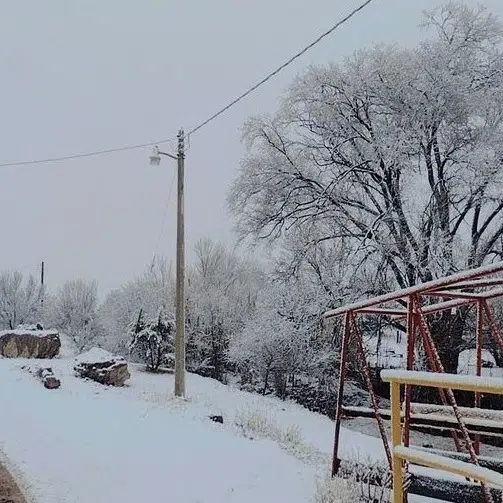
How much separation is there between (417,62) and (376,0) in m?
9.52

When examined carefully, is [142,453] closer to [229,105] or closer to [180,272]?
[180,272]

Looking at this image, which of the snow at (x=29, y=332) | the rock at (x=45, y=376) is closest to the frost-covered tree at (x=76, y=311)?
the snow at (x=29, y=332)

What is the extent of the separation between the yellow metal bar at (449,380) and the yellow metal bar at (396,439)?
6 centimetres

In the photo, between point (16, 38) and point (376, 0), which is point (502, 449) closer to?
point (376, 0)

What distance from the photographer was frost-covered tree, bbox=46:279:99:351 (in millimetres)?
29859

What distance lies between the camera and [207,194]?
23578 millimetres

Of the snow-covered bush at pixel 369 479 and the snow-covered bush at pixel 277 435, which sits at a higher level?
the snow-covered bush at pixel 369 479

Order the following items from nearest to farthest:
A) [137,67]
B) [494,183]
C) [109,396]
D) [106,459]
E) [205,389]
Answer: [106,459] < [109,396] < [494,183] < [205,389] < [137,67]

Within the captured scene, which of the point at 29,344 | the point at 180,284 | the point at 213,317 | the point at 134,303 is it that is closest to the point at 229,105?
the point at 180,284

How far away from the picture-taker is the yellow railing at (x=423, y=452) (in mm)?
2262

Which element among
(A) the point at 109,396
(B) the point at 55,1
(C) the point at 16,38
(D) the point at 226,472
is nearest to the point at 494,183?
(A) the point at 109,396

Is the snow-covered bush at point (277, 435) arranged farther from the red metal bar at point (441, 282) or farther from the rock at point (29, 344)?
the rock at point (29, 344)

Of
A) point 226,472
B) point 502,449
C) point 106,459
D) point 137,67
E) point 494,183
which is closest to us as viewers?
point 226,472

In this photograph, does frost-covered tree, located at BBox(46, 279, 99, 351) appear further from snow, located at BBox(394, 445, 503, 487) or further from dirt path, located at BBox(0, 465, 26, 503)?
snow, located at BBox(394, 445, 503, 487)
